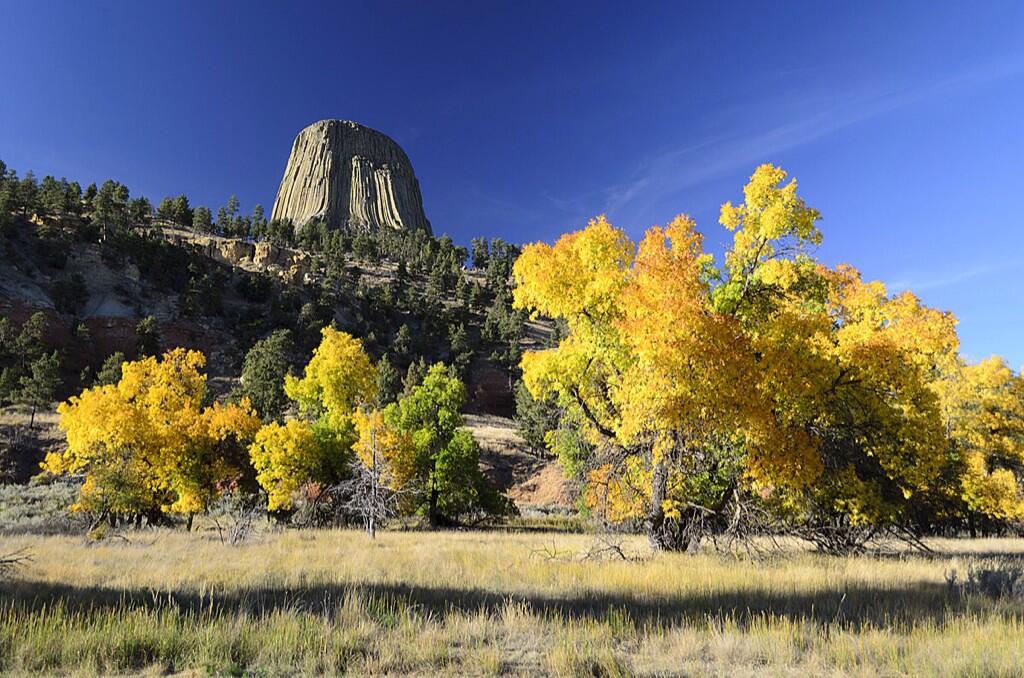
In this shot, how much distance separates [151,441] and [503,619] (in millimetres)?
24289

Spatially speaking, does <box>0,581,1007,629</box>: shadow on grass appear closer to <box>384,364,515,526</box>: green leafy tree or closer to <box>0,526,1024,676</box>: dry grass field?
<box>0,526,1024,676</box>: dry grass field

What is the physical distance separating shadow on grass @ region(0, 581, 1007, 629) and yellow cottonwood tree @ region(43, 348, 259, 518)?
16.4 m

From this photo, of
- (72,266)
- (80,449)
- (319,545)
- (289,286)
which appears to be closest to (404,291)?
(289,286)

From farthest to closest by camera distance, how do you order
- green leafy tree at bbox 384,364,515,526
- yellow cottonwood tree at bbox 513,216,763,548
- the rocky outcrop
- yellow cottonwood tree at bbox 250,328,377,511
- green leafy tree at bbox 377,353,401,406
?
the rocky outcrop
green leafy tree at bbox 377,353,401,406
green leafy tree at bbox 384,364,515,526
yellow cottonwood tree at bbox 250,328,377,511
yellow cottonwood tree at bbox 513,216,763,548

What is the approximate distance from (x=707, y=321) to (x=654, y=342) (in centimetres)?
127

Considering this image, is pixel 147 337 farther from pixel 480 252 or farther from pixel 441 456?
pixel 480 252

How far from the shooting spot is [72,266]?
259ft

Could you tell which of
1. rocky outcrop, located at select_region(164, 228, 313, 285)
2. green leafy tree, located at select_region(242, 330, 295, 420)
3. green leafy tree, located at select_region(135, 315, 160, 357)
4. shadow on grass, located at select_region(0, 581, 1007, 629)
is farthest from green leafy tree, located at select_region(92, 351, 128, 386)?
shadow on grass, located at select_region(0, 581, 1007, 629)

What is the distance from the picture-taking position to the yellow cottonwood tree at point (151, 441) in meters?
23.2

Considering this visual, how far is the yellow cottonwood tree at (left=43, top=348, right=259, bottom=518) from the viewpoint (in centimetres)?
2319

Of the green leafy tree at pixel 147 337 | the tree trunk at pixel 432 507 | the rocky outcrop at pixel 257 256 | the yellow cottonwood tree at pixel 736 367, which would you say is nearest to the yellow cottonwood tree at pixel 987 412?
the yellow cottonwood tree at pixel 736 367

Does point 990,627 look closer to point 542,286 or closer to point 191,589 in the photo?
point 542,286

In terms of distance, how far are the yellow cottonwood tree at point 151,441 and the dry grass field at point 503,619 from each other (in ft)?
39.5

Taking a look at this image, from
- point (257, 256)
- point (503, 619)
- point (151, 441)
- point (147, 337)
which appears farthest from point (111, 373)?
point (503, 619)
